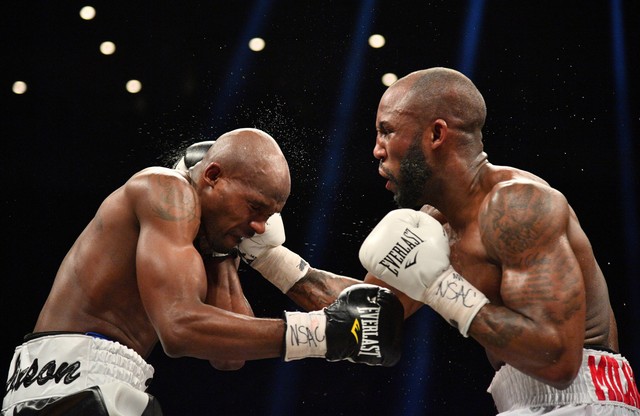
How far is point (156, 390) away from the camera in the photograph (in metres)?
5.12

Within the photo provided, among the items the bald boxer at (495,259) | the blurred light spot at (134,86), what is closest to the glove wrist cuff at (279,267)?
→ the bald boxer at (495,259)

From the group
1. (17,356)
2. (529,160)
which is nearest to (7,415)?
(17,356)

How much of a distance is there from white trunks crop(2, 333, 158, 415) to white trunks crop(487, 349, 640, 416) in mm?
1145

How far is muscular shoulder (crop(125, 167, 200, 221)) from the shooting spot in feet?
8.02

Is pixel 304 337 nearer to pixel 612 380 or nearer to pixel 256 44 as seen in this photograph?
pixel 612 380

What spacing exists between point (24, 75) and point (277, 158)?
3196 millimetres

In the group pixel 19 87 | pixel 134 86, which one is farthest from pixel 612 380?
pixel 19 87

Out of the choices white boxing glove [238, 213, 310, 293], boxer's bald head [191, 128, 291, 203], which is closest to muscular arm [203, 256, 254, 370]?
white boxing glove [238, 213, 310, 293]

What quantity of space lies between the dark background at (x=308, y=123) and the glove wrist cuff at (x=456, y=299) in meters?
2.83

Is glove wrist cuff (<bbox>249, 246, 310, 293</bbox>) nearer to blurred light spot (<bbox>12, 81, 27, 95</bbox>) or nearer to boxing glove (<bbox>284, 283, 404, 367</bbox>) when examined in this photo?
boxing glove (<bbox>284, 283, 404, 367</bbox>)

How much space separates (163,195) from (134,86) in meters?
3.10

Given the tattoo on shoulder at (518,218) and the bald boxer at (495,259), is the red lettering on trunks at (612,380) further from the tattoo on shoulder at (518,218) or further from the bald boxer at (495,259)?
the tattoo on shoulder at (518,218)

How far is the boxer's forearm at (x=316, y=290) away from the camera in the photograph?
122 inches

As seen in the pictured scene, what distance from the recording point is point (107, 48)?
210 inches
